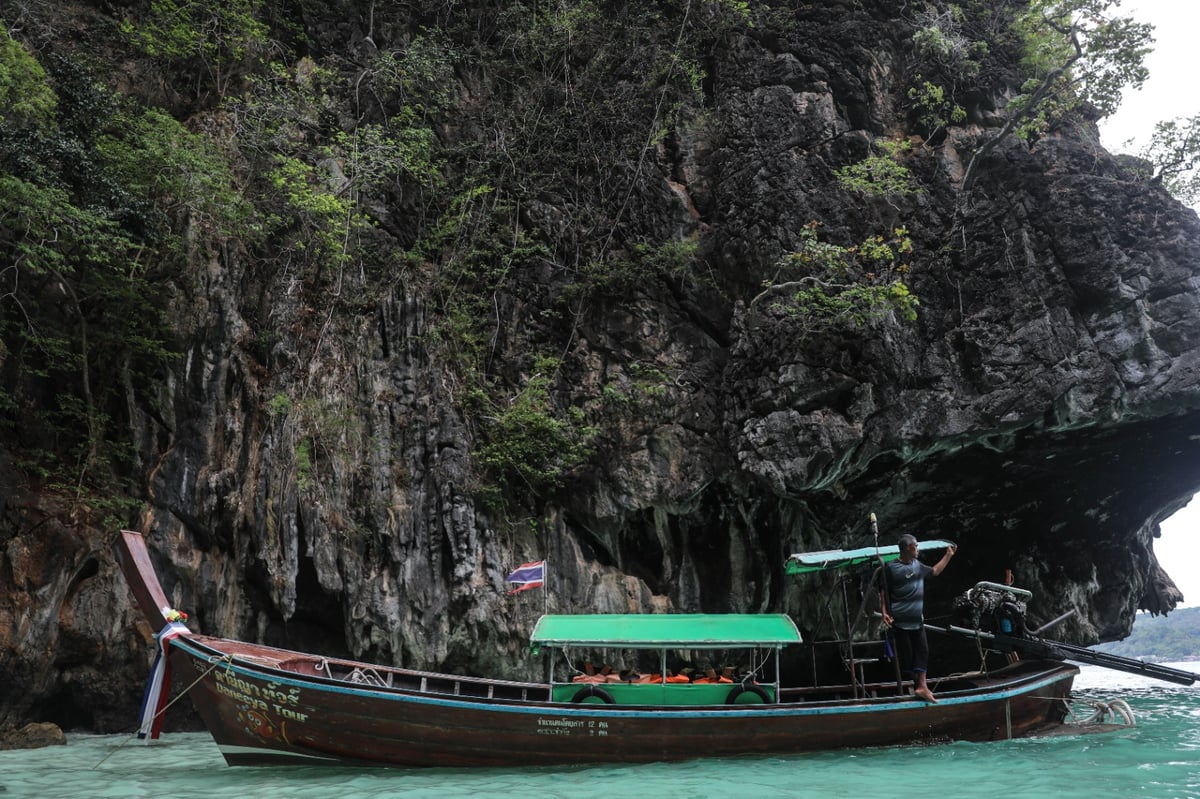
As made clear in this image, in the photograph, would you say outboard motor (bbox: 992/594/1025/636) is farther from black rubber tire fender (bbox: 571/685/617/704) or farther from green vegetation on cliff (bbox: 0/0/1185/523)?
black rubber tire fender (bbox: 571/685/617/704)

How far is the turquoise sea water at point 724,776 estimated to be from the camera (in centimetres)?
609

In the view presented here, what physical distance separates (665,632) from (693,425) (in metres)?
5.30

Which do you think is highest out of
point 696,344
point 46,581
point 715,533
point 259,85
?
point 259,85

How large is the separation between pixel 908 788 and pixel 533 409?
332 inches

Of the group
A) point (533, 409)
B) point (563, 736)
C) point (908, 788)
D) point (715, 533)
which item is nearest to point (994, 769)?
point (908, 788)

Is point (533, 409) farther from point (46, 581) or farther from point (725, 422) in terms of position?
point (46, 581)

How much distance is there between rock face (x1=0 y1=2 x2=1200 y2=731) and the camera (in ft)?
36.8

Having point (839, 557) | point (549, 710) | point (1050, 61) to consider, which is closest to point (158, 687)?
point (549, 710)

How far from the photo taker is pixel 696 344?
45.5ft

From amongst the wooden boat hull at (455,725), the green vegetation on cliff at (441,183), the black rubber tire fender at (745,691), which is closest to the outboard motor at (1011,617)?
the wooden boat hull at (455,725)

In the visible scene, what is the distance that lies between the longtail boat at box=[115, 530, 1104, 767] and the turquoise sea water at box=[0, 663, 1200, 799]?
185 mm

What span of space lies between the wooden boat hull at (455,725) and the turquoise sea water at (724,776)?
0.53 ft

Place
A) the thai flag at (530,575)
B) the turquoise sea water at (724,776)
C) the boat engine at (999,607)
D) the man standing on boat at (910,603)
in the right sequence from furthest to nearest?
the thai flag at (530,575)
the boat engine at (999,607)
the man standing on boat at (910,603)
the turquoise sea water at (724,776)

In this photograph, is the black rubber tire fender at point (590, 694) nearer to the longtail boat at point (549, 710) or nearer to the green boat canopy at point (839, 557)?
the longtail boat at point (549, 710)
